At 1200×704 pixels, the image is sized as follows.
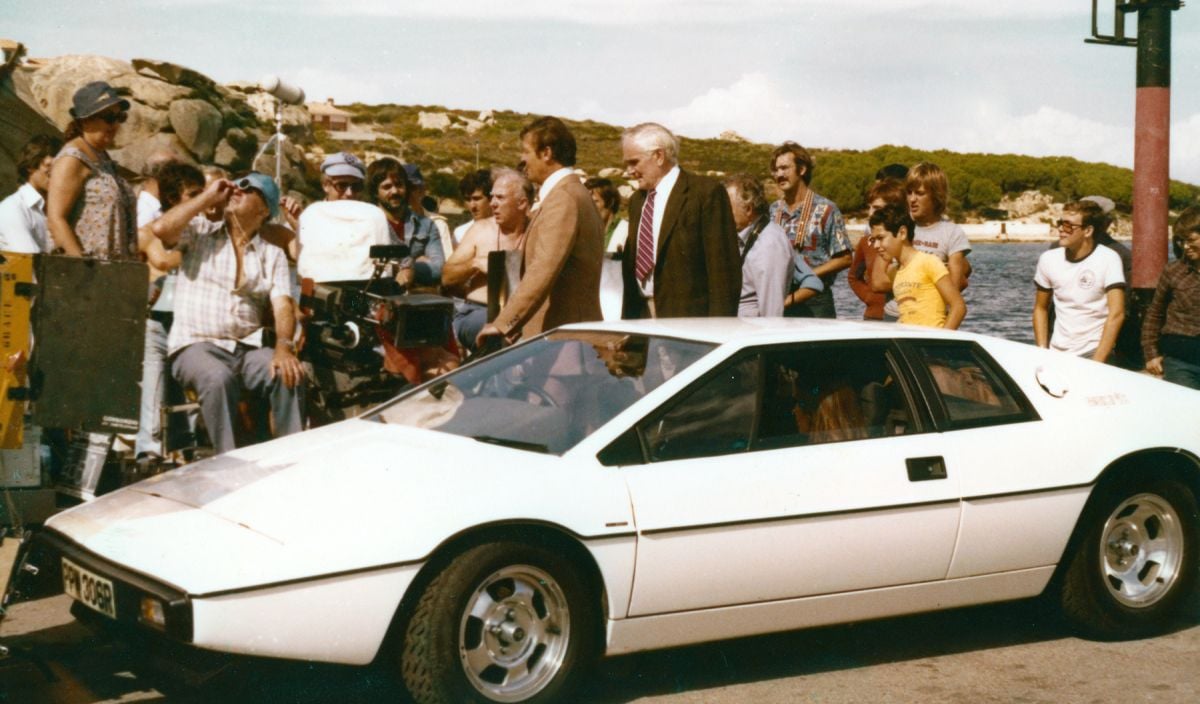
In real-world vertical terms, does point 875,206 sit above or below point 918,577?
above

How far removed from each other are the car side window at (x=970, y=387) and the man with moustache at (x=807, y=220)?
11.7 ft

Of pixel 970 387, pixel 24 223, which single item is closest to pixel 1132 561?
pixel 970 387

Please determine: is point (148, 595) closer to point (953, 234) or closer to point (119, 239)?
point (119, 239)

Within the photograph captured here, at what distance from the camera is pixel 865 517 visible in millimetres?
5148

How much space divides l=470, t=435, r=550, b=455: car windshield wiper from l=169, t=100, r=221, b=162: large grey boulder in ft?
98.3

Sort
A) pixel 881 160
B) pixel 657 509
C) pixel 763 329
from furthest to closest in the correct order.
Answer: pixel 881 160
pixel 763 329
pixel 657 509

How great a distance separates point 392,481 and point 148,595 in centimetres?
87

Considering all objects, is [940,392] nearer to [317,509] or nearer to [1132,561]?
[1132,561]

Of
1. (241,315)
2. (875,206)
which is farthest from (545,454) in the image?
(875,206)

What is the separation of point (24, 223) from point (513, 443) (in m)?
3.87

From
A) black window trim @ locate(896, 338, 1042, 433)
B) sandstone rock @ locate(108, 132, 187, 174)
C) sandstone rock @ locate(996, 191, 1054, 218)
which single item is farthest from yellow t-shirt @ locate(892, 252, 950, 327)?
sandstone rock @ locate(996, 191, 1054, 218)

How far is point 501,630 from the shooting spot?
4547 millimetres

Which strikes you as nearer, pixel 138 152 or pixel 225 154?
pixel 138 152

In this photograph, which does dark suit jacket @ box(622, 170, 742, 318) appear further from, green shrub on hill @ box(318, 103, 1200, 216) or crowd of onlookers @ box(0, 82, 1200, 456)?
green shrub on hill @ box(318, 103, 1200, 216)
